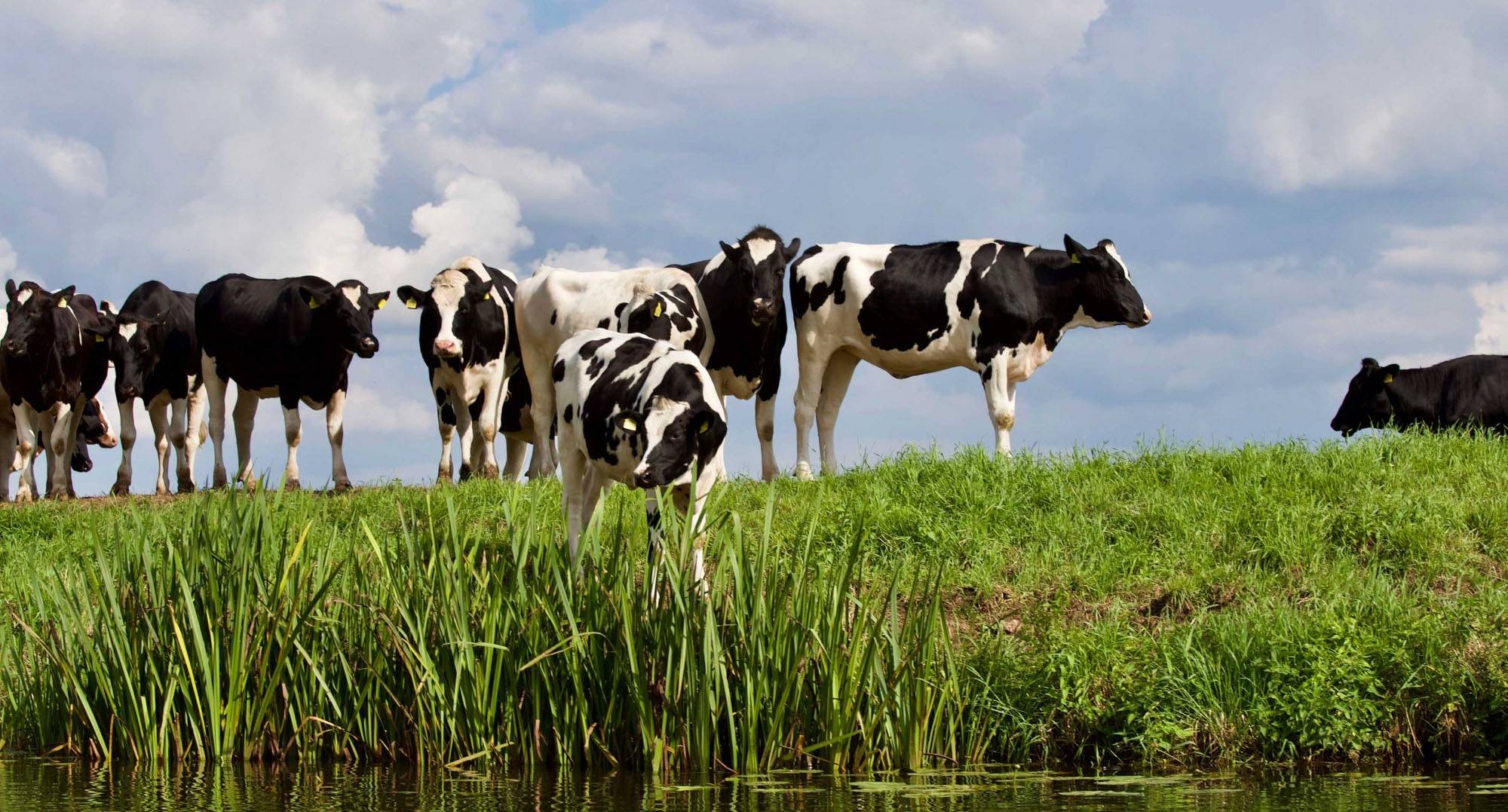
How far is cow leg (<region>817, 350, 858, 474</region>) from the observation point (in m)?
17.3

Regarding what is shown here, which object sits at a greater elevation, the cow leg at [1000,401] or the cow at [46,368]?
the cow at [46,368]

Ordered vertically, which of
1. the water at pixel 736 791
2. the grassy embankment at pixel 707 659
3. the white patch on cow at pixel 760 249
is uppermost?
the white patch on cow at pixel 760 249

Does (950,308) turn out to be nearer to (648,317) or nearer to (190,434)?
(648,317)

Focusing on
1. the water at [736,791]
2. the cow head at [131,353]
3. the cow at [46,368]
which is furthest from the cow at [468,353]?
the water at [736,791]

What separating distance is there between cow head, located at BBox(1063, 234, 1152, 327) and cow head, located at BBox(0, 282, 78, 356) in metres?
13.0

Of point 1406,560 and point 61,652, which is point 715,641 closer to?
point 61,652

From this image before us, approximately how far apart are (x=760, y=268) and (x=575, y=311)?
6.51 feet

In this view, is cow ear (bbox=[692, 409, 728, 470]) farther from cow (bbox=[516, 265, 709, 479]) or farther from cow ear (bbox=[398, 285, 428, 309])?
cow ear (bbox=[398, 285, 428, 309])

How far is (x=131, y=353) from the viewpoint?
20438mm

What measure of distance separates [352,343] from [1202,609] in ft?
37.5

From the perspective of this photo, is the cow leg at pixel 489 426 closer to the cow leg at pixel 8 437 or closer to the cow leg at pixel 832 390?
the cow leg at pixel 832 390

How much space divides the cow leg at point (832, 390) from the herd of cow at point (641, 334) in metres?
0.02

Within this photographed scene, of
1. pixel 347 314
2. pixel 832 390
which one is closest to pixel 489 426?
pixel 347 314

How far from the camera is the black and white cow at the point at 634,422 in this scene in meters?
9.16
